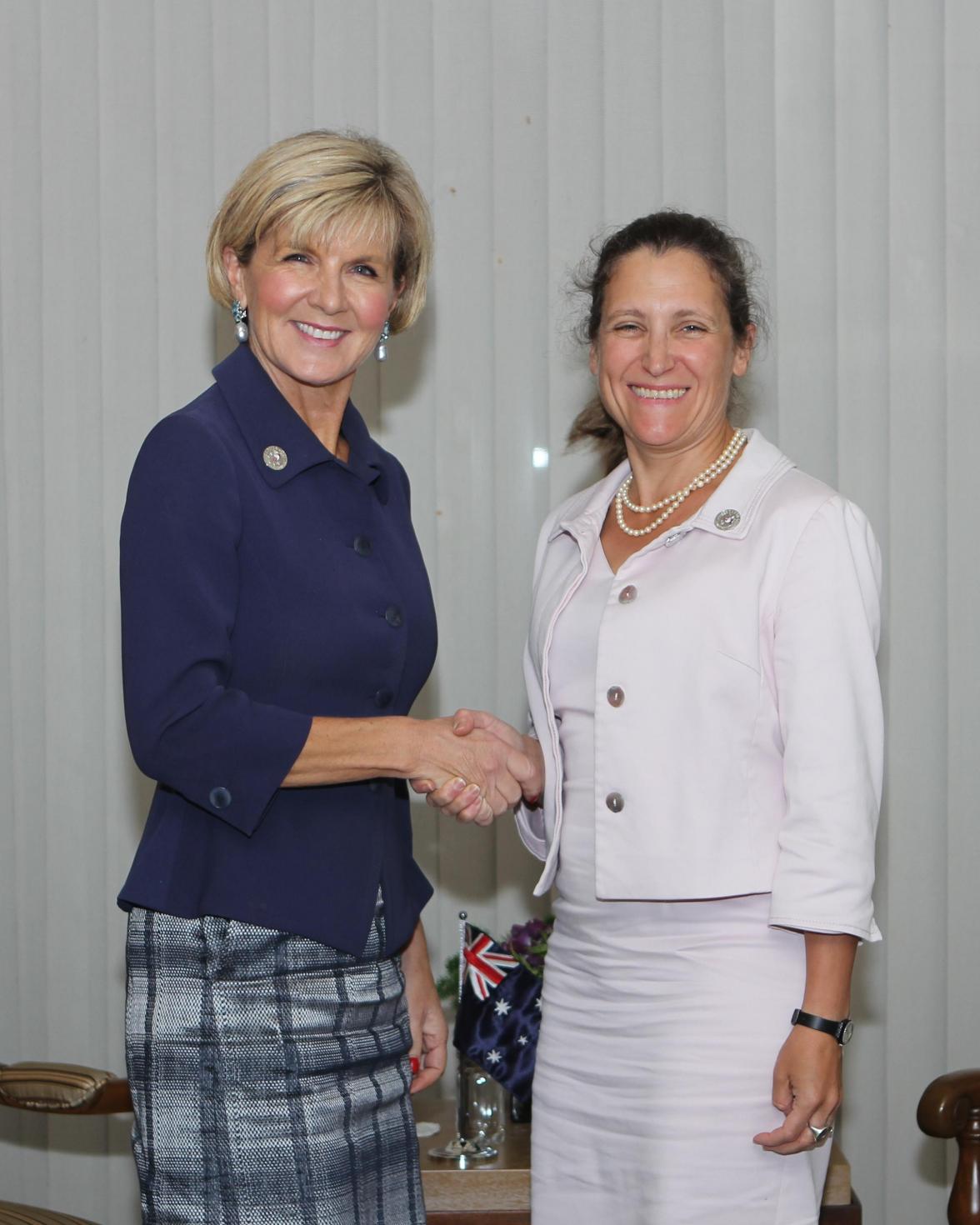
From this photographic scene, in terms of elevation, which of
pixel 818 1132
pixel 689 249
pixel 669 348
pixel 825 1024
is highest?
pixel 689 249

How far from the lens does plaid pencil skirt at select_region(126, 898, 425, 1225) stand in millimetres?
1680

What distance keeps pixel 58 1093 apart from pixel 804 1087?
54.0 inches

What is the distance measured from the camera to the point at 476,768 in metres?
1.94

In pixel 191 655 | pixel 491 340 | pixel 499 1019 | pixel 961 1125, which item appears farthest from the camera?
pixel 491 340

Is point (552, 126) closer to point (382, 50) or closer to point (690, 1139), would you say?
point (382, 50)

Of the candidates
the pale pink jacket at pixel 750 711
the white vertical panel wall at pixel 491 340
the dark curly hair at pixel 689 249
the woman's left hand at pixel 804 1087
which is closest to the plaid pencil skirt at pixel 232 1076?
the pale pink jacket at pixel 750 711

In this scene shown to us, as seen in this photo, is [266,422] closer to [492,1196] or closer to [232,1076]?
[232,1076]

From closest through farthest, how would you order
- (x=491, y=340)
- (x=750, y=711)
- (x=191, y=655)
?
(x=191, y=655) → (x=750, y=711) → (x=491, y=340)

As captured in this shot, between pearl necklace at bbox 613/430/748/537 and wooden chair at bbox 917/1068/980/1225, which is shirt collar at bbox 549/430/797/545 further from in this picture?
wooden chair at bbox 917/1068/980/1225

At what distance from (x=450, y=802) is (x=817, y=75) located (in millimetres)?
1917

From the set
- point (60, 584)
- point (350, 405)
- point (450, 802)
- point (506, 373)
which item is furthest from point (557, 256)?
point (450, 802)

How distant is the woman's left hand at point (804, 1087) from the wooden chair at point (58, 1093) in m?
1.17

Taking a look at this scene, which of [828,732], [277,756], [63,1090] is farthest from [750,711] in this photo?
[63,1090]

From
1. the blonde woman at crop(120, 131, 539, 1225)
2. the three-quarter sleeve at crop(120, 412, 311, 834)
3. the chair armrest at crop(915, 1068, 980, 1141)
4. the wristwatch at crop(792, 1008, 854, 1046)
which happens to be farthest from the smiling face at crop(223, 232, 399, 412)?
the chair armrest at crop(915, 1068, 980, 1141)
